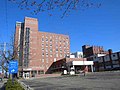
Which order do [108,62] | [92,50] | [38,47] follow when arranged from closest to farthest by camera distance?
[108,62] < [38,47] < [92,50]

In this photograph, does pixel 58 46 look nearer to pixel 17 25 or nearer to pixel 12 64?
pixel 17 25

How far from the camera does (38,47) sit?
102m

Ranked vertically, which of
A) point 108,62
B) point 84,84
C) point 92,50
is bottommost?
point 84,84

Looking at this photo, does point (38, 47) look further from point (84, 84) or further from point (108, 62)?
point (84, 84)

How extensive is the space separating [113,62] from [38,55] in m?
41.6

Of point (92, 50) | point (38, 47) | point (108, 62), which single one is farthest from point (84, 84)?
point (92, 50)

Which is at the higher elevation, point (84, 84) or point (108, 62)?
point (108, 62)

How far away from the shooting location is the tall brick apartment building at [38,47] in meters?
92.4

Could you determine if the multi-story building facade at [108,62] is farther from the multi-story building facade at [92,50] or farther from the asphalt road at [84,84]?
the asphalt road at [84,84]

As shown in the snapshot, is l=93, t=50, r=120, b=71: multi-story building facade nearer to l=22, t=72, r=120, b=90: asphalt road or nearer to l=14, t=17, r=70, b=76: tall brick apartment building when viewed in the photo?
l=14, t=17, r=70, b=76: tall brick apartment building

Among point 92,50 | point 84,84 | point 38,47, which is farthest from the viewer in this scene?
point 92,50

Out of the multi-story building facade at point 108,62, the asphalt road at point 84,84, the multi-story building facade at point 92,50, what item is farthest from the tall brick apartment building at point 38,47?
the asphalt road at point 84,84

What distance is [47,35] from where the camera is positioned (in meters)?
109

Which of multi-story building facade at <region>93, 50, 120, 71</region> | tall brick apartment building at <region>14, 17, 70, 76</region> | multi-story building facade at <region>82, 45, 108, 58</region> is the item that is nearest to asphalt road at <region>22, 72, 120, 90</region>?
multi-story building facade at <region>93, 50, 120, 71</region>
